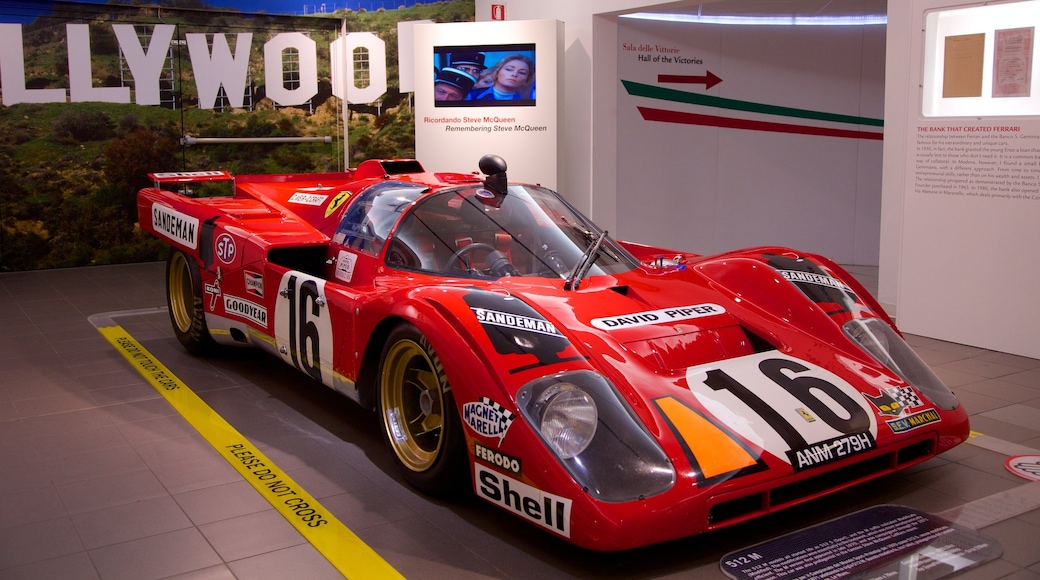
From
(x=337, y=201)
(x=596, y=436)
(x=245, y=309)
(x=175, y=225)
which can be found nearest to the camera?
(x=596, y=436)

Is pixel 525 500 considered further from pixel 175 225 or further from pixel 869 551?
pixel 175 225

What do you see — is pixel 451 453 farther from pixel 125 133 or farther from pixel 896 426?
pixel 125 133

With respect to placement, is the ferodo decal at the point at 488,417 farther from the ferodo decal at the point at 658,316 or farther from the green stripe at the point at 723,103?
the green stripe at the point at 723,103

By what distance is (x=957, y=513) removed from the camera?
304 cm

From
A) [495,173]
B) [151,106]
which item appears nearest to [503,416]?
[495,173]

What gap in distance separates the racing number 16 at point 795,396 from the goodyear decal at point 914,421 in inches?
4.6

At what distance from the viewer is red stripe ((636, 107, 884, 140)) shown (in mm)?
8891

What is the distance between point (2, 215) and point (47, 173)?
0.57 m

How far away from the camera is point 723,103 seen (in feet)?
29.9

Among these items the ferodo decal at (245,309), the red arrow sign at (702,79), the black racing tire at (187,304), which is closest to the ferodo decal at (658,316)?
the ferodo decal at (245,309)

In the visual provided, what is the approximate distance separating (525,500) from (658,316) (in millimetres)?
955

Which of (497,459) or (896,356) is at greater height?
(896,356)

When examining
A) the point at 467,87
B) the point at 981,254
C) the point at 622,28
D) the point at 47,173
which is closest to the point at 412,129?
the point at 467,87

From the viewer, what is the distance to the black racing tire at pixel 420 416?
120 inches
